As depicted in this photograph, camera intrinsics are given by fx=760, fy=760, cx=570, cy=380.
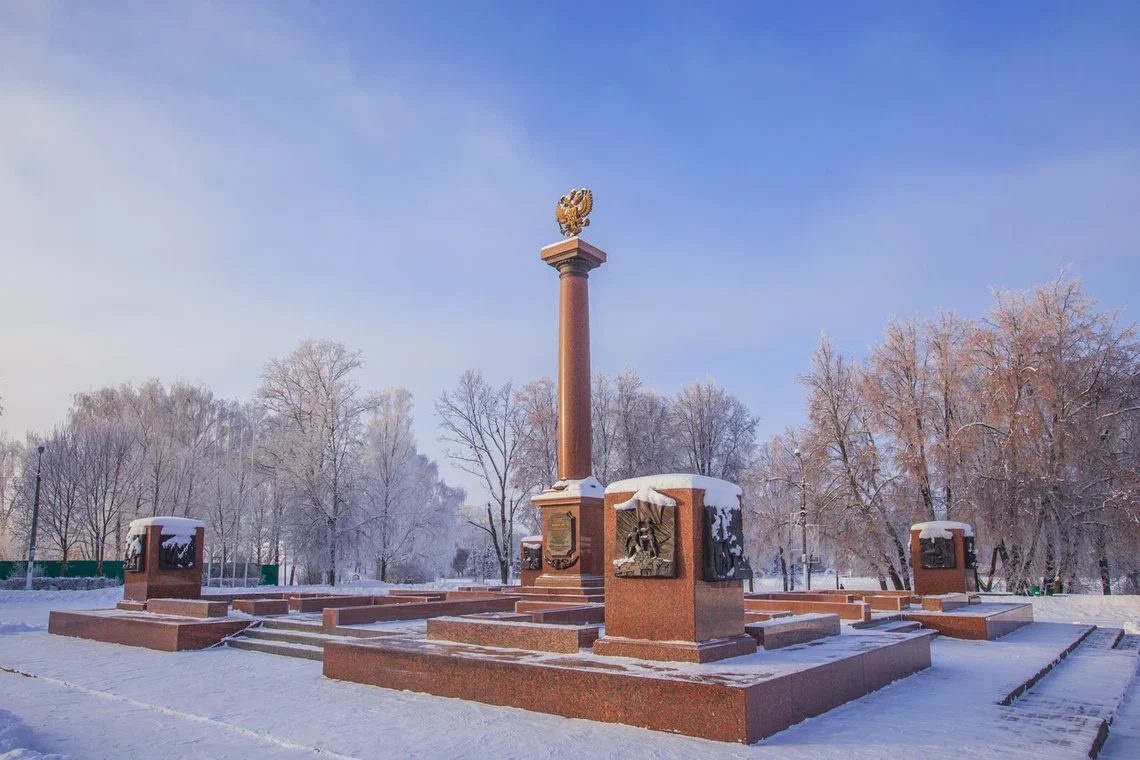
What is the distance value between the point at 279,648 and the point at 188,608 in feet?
12.1

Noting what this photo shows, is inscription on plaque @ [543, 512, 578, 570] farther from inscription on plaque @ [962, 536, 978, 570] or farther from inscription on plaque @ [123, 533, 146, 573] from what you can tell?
inscription on plaque @ [962, 536, 978, 570]

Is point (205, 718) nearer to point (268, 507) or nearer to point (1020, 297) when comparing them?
point (1020, 297)

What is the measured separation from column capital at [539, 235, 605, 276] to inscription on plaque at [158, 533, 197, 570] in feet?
33.3

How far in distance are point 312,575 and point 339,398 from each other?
9264 millimetres

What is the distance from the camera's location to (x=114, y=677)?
10281 mm

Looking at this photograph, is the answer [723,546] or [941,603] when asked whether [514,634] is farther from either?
[941,603]

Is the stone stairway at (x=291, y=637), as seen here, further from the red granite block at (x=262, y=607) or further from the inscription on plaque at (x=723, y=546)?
the inscription on plaque at (x=723, y=546)

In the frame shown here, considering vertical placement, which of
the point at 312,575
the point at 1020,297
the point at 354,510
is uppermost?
the point at 1020,297

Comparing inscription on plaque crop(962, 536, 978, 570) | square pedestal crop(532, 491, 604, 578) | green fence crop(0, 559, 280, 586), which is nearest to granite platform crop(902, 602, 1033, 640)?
inscription on plaque crop(962, 536, 978, 570)

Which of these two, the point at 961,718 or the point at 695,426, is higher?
the point at 695,426

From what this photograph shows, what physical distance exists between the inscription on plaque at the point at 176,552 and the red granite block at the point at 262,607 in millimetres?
2037

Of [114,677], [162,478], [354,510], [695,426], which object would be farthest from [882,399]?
[162,478]

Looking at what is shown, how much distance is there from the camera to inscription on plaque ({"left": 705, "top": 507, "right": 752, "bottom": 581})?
763 centimetres

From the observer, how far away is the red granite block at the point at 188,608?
14.3 metres
